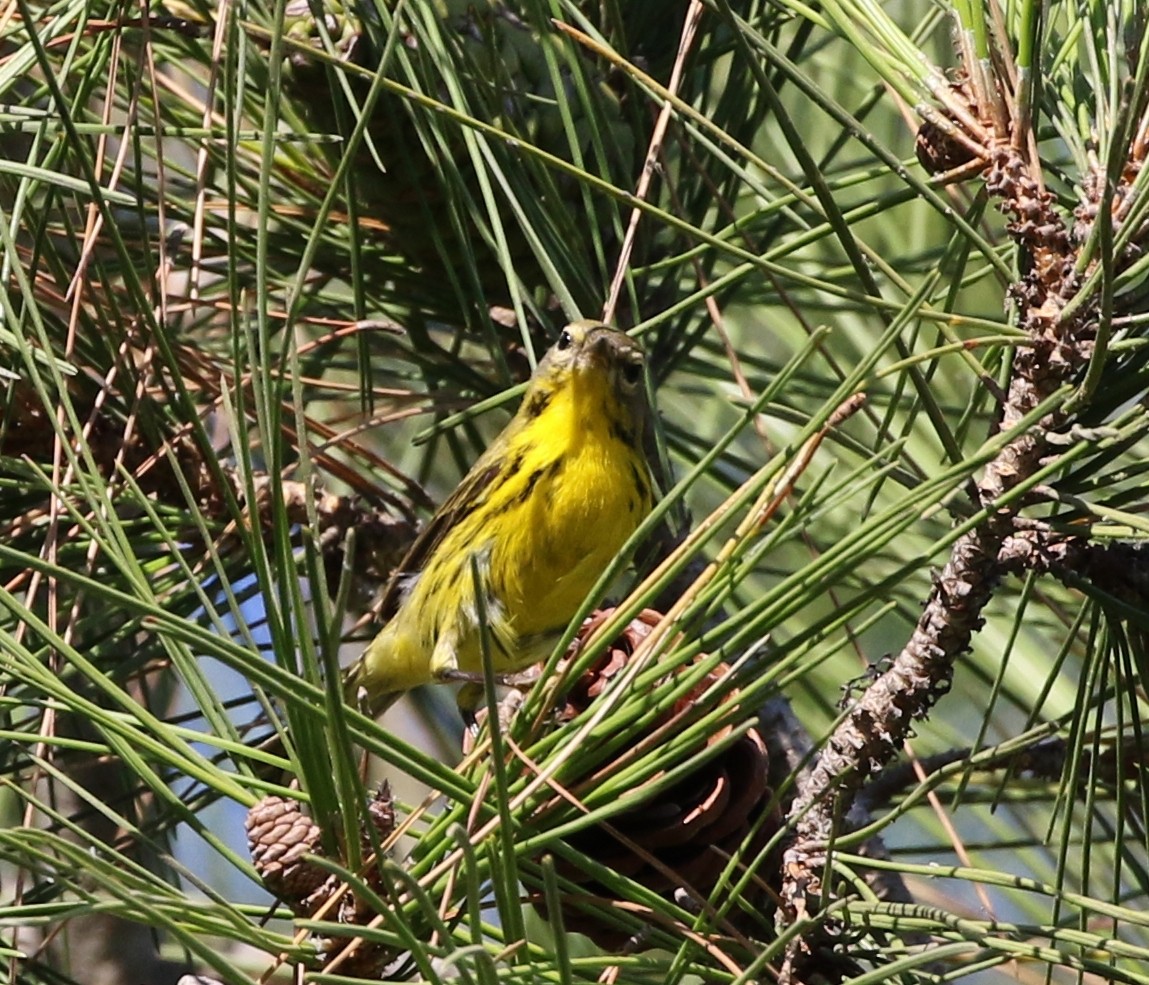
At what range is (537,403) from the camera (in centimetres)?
259

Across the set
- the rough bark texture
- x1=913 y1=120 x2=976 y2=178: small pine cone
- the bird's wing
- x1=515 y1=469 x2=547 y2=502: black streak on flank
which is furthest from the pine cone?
x1=515 y1=469 x2=547 y2=502: black streak on flank

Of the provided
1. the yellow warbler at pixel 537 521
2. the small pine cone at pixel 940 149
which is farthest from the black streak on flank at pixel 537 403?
the small pine cone at pixel 940 149

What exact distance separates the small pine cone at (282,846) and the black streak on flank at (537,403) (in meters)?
1.30

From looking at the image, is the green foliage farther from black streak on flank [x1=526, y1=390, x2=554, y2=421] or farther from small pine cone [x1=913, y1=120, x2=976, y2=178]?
black streak on flank [x1=526, y1=390, x2=554, y2=421]

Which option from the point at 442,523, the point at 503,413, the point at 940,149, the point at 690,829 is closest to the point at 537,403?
the point at 442,523

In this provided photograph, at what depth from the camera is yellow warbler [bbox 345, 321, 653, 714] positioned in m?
2.45

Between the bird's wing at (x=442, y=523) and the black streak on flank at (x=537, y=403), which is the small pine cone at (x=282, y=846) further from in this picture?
the black streak on flank at (x=537, y=403)

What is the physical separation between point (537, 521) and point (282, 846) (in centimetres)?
129

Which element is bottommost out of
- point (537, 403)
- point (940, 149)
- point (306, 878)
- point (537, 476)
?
point (306, 878)

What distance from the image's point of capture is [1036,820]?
2.90m

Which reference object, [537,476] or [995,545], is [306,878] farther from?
[537,476]

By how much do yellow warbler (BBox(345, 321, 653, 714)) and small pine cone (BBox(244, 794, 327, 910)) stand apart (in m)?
1.09

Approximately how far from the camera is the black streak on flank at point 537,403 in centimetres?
253

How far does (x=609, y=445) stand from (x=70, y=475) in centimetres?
101
